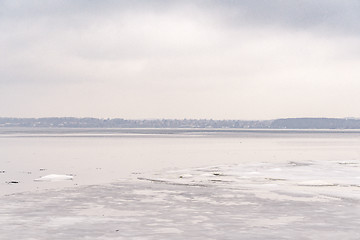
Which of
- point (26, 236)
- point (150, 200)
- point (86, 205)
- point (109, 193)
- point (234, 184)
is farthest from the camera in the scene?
point (234, 184)

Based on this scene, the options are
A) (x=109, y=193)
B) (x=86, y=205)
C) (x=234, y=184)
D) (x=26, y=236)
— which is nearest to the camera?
(x=26, y=236)

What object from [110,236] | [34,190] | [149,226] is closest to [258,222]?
[149,226]

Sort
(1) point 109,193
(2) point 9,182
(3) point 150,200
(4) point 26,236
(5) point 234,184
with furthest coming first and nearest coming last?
1. (2) point 9,182
2. (5) point 234,184
3. (1) point 109,193
4. (3) point 150,200
5. (4) point 26,236

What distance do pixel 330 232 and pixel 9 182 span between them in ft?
54.1

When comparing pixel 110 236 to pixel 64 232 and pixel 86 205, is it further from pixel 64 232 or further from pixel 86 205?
pixel 86 205

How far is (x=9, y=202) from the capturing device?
55.2 feet

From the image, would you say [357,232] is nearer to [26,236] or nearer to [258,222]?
[258,222]

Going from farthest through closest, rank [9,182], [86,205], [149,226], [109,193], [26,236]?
[9,182], [109,193], [86,205], [149,226], [26,236]

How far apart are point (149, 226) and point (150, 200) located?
4640 mm

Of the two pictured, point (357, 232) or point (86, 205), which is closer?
point (357, 232)

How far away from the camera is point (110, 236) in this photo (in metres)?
11.5

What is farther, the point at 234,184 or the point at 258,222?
Result: the point at 234,184

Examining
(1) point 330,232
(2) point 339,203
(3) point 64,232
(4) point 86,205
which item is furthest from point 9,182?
(1) point 330,232

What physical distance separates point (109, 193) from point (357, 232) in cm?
1008
